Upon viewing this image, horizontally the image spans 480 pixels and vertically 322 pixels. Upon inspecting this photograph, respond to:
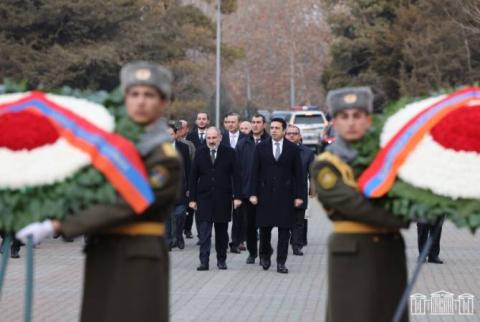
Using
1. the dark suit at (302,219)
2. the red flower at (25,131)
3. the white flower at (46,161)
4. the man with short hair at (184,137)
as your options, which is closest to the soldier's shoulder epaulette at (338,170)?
the white flower at (46,161)

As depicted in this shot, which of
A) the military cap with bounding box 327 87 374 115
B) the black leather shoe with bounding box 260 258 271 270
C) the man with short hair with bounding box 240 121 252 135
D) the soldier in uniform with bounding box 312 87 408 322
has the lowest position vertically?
the black leather shoe with bounding box 260 258 271 270

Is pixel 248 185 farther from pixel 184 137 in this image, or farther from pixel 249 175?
pixel 184 137

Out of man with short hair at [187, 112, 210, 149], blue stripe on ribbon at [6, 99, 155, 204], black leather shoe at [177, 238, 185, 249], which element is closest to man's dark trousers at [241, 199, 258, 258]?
black leather shoe at [177, 238, 185, 249]

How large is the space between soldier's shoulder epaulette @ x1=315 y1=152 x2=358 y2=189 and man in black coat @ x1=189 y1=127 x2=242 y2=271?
30.7 feet

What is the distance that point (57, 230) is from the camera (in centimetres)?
691

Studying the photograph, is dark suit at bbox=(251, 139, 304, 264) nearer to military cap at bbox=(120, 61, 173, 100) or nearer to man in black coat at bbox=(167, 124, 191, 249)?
man in black coat at bbox=(167, 124, 191, 249)

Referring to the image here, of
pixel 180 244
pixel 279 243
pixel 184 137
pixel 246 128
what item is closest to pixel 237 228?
pixel 180 244

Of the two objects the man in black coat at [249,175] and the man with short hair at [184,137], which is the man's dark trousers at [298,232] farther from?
the man with short hair at [184,137]

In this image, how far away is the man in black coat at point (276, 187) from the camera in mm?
16234

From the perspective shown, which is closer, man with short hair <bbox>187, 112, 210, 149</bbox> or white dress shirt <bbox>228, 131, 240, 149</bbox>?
white dress shirt <bbox>228, 131, 240, 149</bbox>

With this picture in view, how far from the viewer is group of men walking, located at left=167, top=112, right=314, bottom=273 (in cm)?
1638

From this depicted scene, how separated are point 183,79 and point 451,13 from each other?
12249 millimetres

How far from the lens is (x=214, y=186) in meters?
17.3

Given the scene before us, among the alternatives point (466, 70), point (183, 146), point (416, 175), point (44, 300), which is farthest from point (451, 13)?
point (416, 175)
